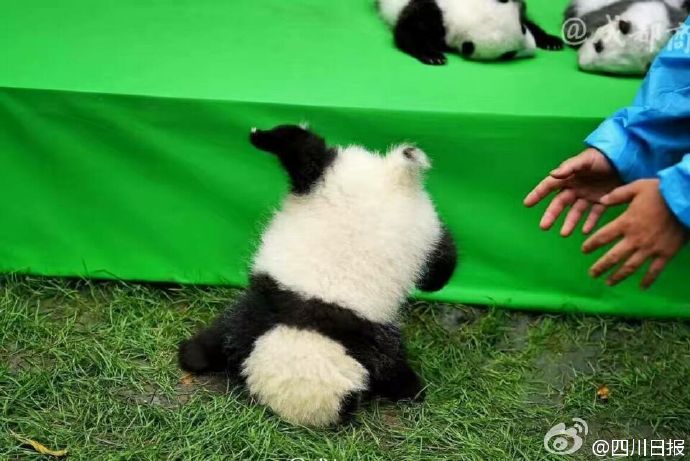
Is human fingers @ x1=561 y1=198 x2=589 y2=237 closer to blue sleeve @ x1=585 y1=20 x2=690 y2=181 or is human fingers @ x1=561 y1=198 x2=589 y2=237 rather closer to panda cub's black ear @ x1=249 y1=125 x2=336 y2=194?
blue sleeve @ x1=585 y1=20 x2=690 y2=181

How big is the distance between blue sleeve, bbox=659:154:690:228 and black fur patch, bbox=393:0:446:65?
124cm

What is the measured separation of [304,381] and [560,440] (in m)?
0.72

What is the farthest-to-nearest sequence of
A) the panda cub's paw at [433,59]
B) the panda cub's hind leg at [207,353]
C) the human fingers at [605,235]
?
1. the panda cub's paw at [433,59]
2. the panda cub's hind leg at [207,353]
3. the human fingers at [605,235]

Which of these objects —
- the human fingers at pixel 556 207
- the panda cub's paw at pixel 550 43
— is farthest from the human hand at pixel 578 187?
the panda cub's paw at pixel 550 43

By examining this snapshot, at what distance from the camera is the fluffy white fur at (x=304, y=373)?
188cm

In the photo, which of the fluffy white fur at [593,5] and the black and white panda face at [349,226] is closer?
the black and white panda face at [349,226]

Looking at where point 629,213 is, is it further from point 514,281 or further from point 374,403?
point 514,281

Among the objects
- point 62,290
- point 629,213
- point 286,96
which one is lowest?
point 62,290

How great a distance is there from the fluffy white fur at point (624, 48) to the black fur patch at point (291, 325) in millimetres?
1263

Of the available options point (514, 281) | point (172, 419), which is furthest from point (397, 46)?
point (172, 419)

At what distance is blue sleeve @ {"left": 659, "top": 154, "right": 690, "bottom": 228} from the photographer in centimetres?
148

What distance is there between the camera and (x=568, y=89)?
2500mm

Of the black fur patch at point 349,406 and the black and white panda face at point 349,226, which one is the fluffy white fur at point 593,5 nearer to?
the black and white panda face at point 349,226

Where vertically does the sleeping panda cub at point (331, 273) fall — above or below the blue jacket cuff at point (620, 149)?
below
